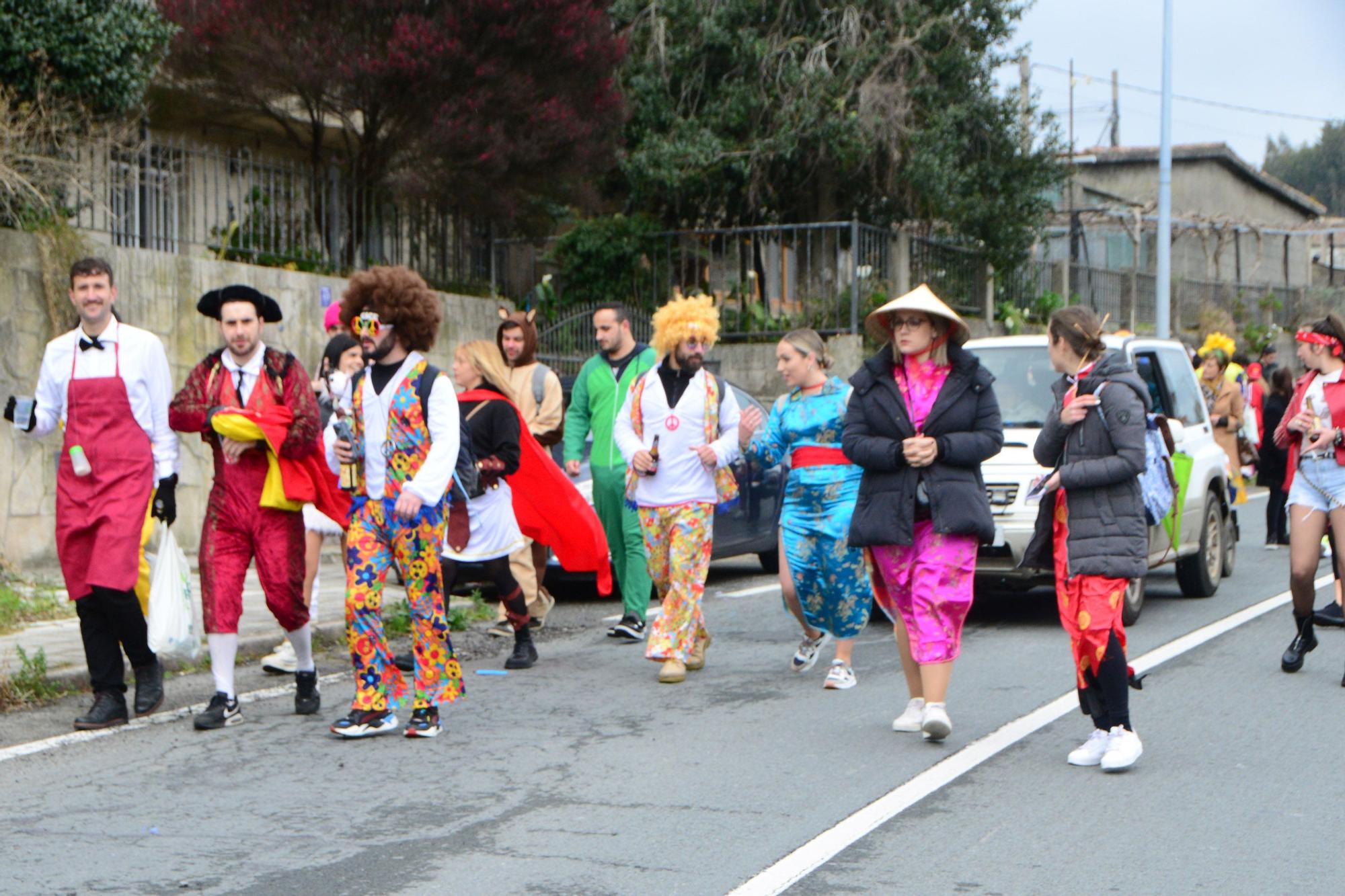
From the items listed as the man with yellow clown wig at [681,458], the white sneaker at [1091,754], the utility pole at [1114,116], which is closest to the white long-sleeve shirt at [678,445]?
the man with yellow clown wig at [681,458]

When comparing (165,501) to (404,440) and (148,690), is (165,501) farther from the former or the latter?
(404,440)

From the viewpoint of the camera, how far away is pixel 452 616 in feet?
32.2

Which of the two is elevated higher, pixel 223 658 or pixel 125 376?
pixel 125 376

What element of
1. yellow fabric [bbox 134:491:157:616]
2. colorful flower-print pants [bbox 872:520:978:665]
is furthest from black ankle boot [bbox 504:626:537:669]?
colorful flower-print pants [bbox 872:520:978:665]

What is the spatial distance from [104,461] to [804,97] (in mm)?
14388

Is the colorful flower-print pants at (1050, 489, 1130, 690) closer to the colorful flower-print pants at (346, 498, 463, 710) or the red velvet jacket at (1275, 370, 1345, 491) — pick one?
the colorful flower-print pants at (346, 498, 463, 710)

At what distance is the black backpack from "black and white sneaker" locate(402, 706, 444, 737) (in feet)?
3.21

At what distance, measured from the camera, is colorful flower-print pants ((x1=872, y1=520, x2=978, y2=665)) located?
21.0 feet

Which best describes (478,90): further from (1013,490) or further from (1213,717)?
(1213,717)

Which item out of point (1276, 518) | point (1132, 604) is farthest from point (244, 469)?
point (1276, 518)

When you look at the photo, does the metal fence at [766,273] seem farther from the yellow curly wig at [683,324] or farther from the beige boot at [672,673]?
the beige boot at [672,673]

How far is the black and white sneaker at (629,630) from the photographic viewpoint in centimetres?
932

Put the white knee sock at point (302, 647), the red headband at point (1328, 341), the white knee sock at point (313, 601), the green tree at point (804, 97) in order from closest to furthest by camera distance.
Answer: the white knee sock at point (302, 647)
the red headband at point (1328, 341)
the white knee sock at point (313, 601)
the green tree at point (804, 97)

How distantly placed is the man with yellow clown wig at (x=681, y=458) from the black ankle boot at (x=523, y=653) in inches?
27.5
